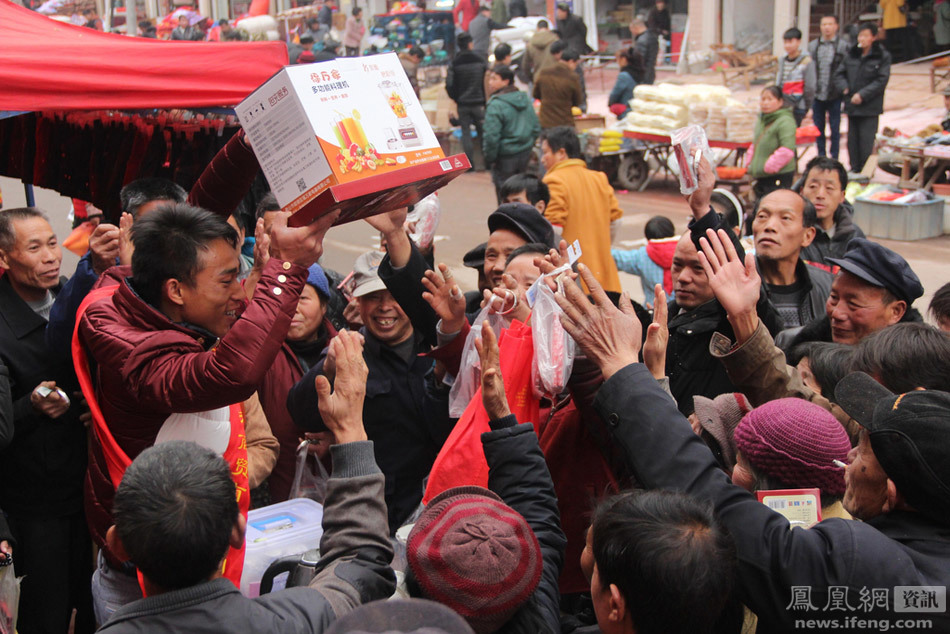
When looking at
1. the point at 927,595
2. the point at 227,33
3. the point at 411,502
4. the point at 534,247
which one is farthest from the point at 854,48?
the point at 227,33

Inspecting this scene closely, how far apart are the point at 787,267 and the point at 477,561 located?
9.05 feet

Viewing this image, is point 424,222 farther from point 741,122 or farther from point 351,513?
point 741,122

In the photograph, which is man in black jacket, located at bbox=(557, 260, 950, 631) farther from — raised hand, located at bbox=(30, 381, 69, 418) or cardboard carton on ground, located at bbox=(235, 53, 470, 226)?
raised hand, located at bbox=(30, 381, 69, 418)

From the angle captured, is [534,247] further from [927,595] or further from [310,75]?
[927,595]

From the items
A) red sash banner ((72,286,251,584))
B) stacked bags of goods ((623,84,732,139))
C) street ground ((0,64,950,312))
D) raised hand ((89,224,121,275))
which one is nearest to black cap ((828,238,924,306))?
red sash banner ((72,286,251,584))

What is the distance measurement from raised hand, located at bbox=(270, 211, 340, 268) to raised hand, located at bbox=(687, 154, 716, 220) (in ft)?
4.20

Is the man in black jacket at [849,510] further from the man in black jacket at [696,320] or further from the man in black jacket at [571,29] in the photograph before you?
the man in black jacket at [571,29]

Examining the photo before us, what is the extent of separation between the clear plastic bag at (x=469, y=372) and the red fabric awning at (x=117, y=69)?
5.75 feet

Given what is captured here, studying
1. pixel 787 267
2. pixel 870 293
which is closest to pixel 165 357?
pixel 870 293

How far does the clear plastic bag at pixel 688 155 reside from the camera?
2.97 metres

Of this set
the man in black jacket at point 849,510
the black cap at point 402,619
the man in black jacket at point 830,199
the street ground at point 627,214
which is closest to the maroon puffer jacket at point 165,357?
the man in black jacket at point 849,510

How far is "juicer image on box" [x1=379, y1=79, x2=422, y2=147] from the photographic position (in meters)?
2.46

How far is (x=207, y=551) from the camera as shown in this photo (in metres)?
1.66

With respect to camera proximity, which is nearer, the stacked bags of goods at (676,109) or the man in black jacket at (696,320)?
the man in black jacket at (696,320)
